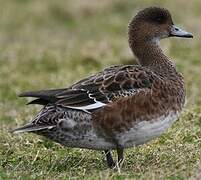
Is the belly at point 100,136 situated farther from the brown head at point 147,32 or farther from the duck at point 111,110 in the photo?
the brown head at point 147,32

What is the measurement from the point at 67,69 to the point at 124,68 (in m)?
4.52

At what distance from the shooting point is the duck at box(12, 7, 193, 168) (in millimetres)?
5648

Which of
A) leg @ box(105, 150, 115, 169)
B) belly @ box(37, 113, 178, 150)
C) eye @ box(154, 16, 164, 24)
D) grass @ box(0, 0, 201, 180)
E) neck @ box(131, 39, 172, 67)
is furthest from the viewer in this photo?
eye @ box(154, 16, 164, 24)

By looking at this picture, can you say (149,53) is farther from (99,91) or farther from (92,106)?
(92,106)

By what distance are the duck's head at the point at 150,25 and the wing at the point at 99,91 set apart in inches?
23.3

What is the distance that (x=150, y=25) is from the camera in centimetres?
648

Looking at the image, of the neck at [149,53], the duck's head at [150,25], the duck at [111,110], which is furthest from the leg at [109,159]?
the duck's head at [150,25]

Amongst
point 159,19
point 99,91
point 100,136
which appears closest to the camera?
point 100,136

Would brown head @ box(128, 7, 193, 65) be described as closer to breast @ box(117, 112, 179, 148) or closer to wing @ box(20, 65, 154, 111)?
wing @ box(20, 65, 154, 111)

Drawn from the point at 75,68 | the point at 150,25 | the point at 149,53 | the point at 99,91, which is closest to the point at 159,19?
the point at 150,25

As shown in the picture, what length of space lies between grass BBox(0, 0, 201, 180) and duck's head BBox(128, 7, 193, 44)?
2.99ft

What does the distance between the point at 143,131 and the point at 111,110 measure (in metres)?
0.28

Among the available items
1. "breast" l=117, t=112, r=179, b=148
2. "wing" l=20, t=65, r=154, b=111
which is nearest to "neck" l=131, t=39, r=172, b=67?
"wing" l=20, t=65, r=154, b=111

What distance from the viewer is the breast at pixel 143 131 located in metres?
5.67
